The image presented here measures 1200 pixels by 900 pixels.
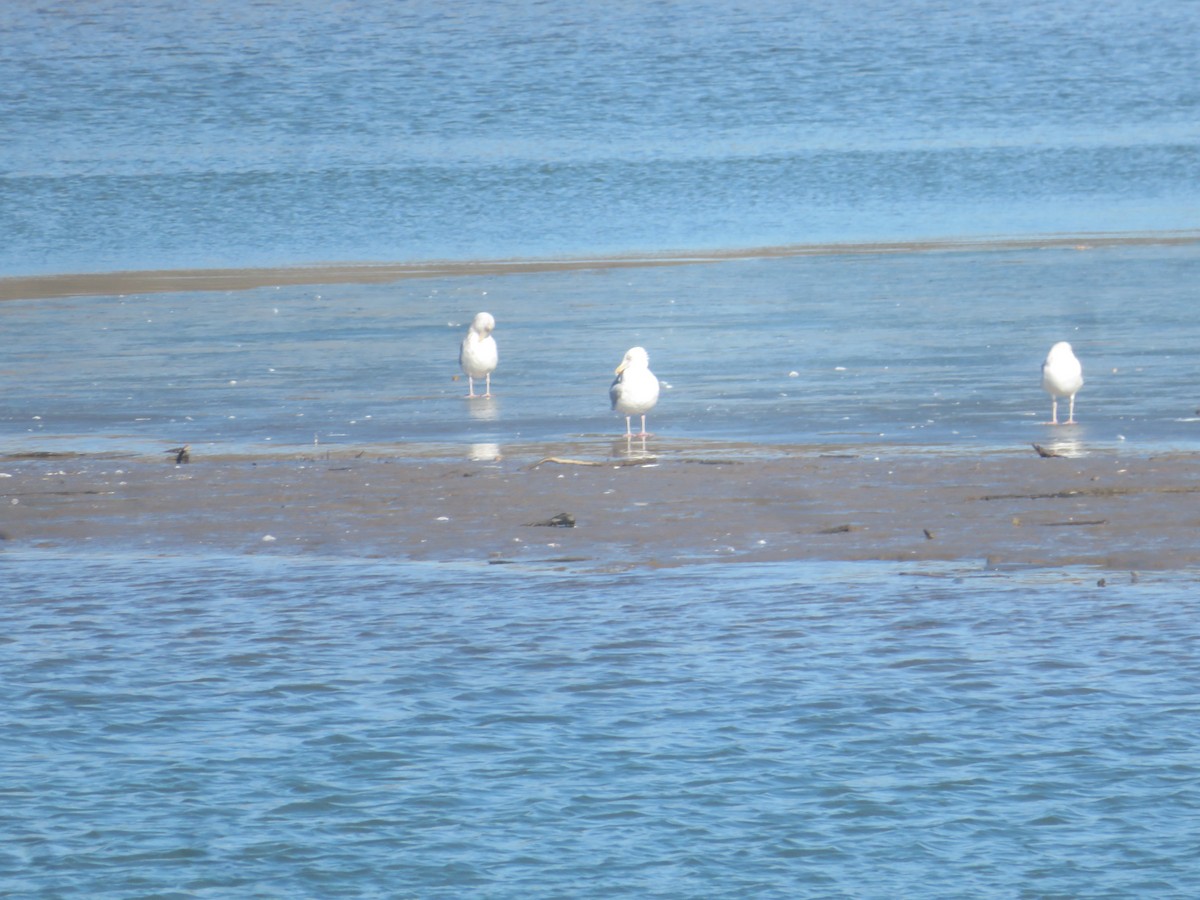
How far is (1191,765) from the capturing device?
24.1 ft

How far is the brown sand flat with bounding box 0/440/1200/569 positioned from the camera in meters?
10.9

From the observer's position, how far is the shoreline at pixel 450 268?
1187 inches

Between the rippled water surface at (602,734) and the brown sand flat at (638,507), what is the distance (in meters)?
0.56

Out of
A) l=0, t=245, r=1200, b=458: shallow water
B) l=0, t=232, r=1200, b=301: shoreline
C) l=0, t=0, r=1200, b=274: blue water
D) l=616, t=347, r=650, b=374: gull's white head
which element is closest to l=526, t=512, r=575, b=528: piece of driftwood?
l=0, t=245, r=1200, b=458: shallow water

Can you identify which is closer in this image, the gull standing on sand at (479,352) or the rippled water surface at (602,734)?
the rippled water surface at (602,734)

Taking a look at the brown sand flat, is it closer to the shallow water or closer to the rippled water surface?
the rippled water surface

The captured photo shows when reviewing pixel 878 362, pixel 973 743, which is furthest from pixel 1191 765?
pixel 878 362

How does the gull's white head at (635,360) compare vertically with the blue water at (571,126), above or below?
below

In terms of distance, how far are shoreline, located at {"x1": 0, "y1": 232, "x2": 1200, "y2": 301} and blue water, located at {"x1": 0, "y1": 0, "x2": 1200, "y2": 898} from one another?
38.3 inches

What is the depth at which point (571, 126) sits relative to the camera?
54719mm

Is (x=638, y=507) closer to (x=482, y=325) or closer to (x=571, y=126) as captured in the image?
(x=482, y=325)

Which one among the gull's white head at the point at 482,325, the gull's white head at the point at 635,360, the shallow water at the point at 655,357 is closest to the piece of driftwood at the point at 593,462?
the shallow water at the point at 655,357

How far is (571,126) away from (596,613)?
46028 millimetres

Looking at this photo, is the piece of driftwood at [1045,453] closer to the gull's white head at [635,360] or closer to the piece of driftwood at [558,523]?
the gull's white head at [635,360]
